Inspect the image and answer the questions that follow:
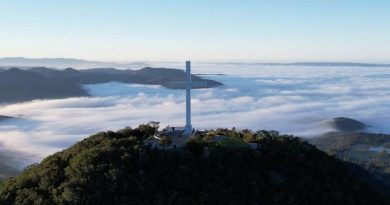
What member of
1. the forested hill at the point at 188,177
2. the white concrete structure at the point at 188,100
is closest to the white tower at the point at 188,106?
the white concrete structure at the point at 188,100

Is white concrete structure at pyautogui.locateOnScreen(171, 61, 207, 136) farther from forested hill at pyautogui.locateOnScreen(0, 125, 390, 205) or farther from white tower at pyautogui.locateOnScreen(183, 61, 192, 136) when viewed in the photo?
forested hill at pyautogui.locateOnScreen(0, 125, 390, 205)

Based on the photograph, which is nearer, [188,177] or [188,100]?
[188,177]

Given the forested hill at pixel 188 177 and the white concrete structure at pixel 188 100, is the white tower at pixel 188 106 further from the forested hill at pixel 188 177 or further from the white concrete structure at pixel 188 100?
the forested hill at pixel 188 177

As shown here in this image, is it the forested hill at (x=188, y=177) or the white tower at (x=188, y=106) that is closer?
the forested hill at (x=188, y=177)

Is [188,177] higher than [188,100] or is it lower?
lower

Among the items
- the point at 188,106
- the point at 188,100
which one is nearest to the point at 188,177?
the point at 188,106

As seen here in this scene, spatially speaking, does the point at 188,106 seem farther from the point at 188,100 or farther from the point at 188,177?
the point at 188,177

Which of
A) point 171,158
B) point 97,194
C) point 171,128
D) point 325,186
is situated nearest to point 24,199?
point 97,194

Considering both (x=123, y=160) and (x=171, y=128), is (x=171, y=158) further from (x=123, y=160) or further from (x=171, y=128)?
(x=171, y=128)
